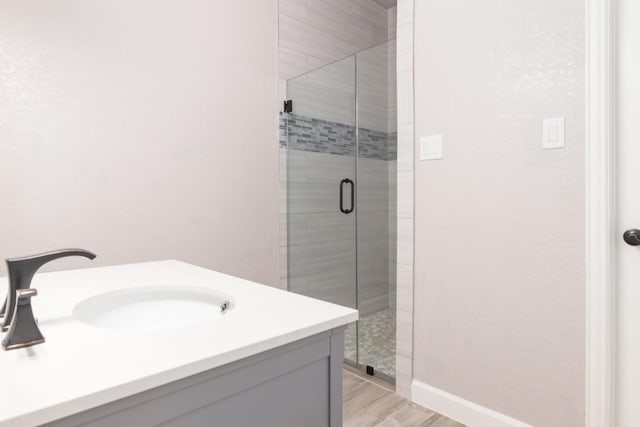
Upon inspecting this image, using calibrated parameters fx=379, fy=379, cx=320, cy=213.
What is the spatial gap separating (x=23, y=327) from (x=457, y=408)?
Result: 5.77ft

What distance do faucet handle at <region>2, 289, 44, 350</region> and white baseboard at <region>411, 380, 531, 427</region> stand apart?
1.72 meters

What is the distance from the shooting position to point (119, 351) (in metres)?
0.61

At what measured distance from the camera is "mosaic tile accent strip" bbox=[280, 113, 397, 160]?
268 cm

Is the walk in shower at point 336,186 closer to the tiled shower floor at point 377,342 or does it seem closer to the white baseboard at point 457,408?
the tiled shower floor at point 377,342

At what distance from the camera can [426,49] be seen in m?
1.83

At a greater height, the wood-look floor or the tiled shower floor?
the tiled shower floor

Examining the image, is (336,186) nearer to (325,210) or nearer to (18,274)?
(325,210)

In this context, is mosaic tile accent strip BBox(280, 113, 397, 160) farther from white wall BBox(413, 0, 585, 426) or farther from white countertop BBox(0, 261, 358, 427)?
white countertop BBox(0, 261, 358, 427)

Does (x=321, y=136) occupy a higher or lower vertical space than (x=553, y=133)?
higher

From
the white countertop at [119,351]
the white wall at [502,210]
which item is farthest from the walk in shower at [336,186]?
the white countertop at [119,351]

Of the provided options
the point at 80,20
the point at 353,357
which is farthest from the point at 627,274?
the point at 80,20

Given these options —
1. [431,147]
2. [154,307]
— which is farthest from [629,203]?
[154,307]

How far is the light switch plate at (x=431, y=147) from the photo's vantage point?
1.79m

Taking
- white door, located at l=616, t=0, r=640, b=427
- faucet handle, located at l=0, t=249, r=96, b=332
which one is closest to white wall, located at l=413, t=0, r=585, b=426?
white door, located at l=616, t=0, r=640, b=427
